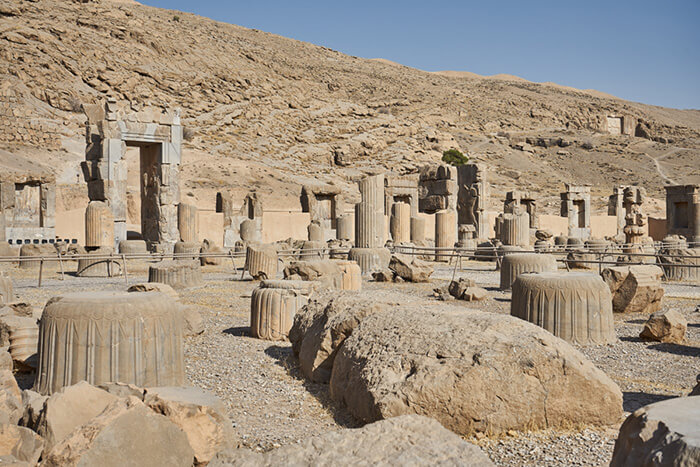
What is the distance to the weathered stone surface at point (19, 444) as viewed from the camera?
3257 millimetres

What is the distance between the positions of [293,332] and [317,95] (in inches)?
2425

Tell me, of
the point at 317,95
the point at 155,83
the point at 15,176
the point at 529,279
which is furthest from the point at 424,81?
the point at 529,279

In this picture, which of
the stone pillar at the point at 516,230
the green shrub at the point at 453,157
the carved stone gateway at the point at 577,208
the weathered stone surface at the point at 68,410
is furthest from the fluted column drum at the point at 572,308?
the green shrub at the point at 453,157

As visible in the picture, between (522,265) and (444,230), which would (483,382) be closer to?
(522,265)

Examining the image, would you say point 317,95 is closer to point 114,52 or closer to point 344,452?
point 114,52

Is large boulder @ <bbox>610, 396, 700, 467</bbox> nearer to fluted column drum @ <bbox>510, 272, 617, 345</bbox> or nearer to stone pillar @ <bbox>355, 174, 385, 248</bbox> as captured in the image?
fluted column drum @ <bbox>510, 272, 617, 345</bbox>

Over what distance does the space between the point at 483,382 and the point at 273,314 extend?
3746 millimetres

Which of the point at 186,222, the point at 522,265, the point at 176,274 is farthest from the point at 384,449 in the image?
the point at 186,222

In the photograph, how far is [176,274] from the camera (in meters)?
12.7

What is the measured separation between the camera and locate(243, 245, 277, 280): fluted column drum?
556 inches

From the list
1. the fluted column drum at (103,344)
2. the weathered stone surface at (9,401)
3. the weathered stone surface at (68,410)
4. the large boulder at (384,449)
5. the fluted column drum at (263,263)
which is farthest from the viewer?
the fluted column drum at (263,263)

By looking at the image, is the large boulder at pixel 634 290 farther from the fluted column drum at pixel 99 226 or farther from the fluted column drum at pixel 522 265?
the fluted column drum at pixel 99 226

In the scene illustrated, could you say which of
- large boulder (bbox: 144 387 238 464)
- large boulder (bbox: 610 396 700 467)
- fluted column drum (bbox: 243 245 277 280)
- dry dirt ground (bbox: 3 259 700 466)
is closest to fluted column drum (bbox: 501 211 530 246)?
fluted column drum (bbox: 243 245 277 280)

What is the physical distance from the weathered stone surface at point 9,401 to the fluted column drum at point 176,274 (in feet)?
27.7
